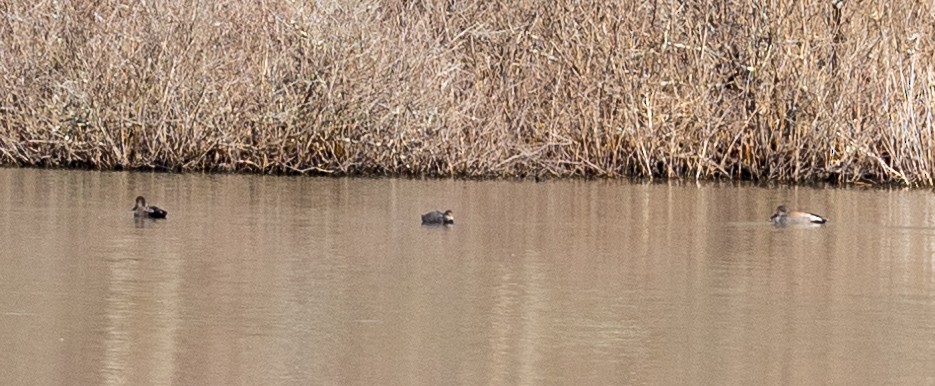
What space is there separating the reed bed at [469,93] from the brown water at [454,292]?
325 centimetres

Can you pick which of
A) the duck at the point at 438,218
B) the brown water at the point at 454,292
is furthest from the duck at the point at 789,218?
the duck at the point at 438,218

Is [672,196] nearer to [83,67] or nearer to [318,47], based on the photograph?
[318,47]

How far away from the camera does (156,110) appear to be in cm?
2072

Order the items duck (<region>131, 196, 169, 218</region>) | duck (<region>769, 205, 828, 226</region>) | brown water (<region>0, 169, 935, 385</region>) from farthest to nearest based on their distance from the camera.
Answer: duck (<region>769, 205, 828, 226</region>)
duck (<region>131, 196, 169, 218</region>)
brown water (<region>0, 169, 935, 385</region>)

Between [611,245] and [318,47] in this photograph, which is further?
[318,47]

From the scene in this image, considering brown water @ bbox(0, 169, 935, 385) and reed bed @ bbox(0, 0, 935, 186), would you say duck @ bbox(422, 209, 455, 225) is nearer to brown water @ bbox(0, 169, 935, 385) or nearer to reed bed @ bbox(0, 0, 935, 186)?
brown water @ bbox(0, 169, 935, 385)

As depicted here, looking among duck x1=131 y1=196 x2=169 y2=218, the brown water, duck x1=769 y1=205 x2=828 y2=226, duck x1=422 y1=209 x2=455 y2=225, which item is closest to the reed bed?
the brown water

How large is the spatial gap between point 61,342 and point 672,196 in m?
11.0

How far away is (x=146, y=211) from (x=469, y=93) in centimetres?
729

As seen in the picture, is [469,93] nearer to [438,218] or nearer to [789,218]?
[789,218]

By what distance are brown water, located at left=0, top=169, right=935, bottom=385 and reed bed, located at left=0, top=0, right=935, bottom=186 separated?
3253 mm

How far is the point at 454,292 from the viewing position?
10.4 metres

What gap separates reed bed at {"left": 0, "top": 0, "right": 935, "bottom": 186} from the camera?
20766 mm

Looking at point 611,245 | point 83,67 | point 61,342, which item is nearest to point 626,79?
point 83,67
